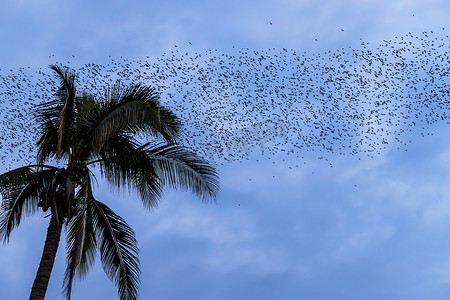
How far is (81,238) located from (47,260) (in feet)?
3.48

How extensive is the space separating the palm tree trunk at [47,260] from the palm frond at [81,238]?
375 mm

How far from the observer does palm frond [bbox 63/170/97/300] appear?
580 inches

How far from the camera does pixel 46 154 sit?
17453 millimetres

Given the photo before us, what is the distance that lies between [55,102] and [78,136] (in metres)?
1.64

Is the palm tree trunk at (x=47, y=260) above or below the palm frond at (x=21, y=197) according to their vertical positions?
below

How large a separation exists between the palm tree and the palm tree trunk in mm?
21

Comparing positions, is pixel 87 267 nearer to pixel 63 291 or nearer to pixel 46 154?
pixel 63 291

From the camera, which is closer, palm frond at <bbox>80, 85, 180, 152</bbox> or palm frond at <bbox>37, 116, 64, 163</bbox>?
palm frond at <bbox>80, 85, 180, 152</bbox>

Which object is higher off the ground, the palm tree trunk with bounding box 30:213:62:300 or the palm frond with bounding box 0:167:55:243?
the palm frond with bounding box 0:167:55:243

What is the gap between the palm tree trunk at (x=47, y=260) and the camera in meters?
14.7

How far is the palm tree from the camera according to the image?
1530 cm

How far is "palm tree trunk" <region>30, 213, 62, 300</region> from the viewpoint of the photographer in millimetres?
14741

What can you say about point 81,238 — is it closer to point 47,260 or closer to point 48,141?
point 47,260

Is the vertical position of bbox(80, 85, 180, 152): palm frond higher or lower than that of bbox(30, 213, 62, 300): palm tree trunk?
higher
